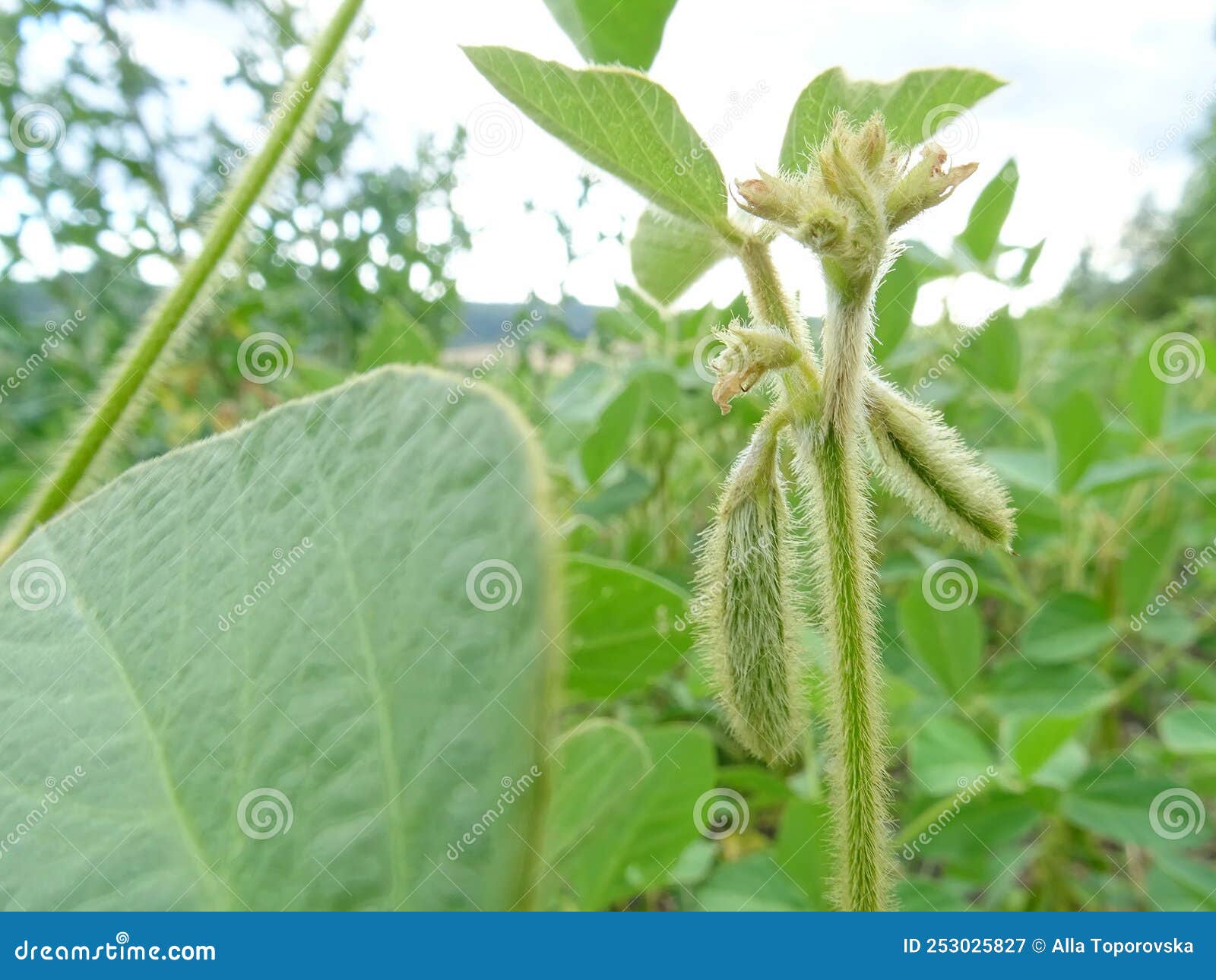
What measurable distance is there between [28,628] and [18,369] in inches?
41.2

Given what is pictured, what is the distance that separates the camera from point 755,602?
12.6 inches

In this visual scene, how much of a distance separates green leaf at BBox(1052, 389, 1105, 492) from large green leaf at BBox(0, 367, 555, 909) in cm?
81

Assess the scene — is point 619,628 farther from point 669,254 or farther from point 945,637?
point 945,637

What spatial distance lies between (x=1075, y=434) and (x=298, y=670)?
86 cm

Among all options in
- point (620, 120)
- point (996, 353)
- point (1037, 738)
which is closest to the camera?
point (620, 120)

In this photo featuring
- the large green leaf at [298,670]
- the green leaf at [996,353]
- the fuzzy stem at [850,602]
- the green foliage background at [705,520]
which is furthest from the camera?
the green leaf at [996,353]

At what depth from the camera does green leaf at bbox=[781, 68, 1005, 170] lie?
15.3 inches

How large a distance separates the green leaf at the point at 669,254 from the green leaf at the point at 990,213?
1.67 ft

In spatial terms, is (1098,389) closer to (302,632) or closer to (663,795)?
(663,795)

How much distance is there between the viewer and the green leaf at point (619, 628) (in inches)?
21.0

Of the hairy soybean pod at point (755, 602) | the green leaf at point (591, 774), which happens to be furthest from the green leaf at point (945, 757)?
the hairy soybean pod at point (755, 602)

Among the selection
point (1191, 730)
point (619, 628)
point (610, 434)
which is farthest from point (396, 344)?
point (1191, 730)

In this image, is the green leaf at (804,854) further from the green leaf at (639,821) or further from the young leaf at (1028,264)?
the young leaf at (1028,264)

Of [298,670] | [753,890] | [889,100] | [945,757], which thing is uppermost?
[889,100]
